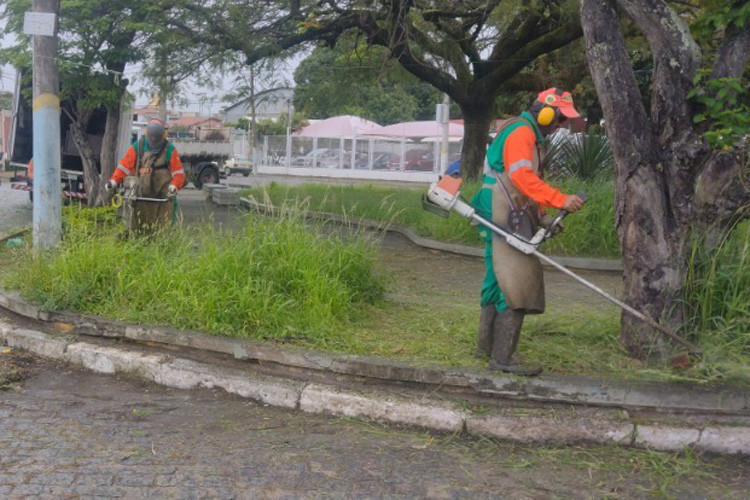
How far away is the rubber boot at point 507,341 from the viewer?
4.91m

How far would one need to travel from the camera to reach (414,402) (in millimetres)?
4855

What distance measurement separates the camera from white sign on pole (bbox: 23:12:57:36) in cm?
768

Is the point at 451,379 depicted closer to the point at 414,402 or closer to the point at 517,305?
the point at 414,402

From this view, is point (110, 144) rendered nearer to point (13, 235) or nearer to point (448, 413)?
point (13, 235)

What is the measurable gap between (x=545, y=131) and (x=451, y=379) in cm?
157

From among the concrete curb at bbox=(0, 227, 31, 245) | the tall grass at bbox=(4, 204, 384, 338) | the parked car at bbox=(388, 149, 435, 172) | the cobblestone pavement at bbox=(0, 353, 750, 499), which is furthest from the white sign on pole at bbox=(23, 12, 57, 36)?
the parked car at bbox=(388, 149, 435, 172)

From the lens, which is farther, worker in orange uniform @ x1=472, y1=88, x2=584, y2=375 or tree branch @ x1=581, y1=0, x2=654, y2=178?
tree branch @ x1=581, y1=0, x2=654, y2=178

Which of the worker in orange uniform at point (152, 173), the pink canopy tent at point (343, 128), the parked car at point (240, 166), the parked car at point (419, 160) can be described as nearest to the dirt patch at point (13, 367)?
the worker in orange uniform at point (152, 173)

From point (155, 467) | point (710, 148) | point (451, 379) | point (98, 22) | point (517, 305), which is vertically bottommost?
point (155, 467)

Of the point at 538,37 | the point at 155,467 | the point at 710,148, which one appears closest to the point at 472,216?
the point at 710,148

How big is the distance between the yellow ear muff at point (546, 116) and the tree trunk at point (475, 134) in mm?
12112

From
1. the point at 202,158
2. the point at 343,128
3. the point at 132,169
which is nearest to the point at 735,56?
the point at 132,169

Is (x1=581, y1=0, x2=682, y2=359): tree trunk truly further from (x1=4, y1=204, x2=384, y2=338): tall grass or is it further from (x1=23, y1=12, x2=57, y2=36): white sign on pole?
(x1=23, y1=12, x2=57, y2=36): white sign on pole

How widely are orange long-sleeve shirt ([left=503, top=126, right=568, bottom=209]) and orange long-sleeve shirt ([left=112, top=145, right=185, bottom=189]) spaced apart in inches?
190
